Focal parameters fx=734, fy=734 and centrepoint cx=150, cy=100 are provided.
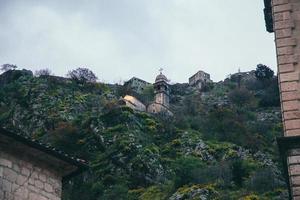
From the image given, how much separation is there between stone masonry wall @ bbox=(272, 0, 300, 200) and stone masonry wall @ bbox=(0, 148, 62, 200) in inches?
193

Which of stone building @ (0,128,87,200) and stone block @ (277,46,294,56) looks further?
stone block @ (277,46,294,56)

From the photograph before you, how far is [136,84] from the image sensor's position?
334 feet

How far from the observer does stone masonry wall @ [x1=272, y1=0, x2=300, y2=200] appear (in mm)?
14359

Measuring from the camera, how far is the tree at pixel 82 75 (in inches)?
3344

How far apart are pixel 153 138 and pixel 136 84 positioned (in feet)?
127

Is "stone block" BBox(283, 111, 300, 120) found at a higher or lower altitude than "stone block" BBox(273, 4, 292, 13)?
lower

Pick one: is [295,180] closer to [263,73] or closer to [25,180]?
[25,180]

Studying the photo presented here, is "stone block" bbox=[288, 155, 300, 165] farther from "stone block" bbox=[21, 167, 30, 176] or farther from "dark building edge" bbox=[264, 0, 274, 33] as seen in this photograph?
"stone block" bbox=[21, 167, 30, 176]

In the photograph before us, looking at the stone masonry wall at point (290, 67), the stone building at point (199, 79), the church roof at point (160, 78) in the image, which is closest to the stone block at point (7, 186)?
the stone masonry wall at point (290, 67)

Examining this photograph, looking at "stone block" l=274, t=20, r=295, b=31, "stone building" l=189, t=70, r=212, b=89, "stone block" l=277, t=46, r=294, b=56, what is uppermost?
"stone building" l=189, t=70, r=212, b=89

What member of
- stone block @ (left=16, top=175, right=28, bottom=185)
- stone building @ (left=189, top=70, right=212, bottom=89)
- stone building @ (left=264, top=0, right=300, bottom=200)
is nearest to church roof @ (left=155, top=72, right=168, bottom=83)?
stone building @ (left=189, top=70, right=212, bottom=89)

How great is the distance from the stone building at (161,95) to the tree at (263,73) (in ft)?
38.7

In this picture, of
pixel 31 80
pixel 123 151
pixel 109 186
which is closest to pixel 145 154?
pixel 123 151

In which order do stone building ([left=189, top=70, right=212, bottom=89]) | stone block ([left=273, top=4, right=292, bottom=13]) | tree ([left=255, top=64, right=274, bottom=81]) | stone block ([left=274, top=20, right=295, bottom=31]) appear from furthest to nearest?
stone building ([left=189, top=70, right=212, bottom=89]), tree ([left=255, top=64, right=274, bottom=81]), stone block ([left=273, top=4, right=292, bottom=13]), stone block ([left=274, top=20, right=295, bottom=31])
